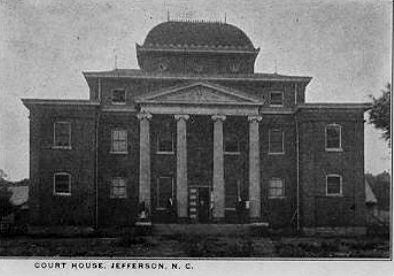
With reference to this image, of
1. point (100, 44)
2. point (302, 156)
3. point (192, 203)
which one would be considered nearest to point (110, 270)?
point (192, 203)

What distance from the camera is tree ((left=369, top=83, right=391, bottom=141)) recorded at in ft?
32.3

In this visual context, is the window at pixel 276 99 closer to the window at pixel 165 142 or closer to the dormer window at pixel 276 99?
the dormer window at pixel 276 99

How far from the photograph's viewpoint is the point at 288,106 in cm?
1253

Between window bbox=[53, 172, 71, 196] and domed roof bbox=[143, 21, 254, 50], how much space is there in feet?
8.46

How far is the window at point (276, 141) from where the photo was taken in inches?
464

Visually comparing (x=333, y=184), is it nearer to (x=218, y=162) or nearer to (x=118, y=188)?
(x=218, y=162)

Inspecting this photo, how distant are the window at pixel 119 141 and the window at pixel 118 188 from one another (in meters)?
0.56

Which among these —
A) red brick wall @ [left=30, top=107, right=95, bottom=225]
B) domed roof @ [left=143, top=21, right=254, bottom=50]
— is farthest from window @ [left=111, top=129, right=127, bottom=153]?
domed roof @ [left=143, top=21, right=254, bottom=50]

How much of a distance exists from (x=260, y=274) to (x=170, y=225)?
2.20 metres

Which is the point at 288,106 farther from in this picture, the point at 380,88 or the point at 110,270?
the point at 110,270

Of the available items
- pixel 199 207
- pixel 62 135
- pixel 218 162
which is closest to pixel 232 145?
pixel 218 162

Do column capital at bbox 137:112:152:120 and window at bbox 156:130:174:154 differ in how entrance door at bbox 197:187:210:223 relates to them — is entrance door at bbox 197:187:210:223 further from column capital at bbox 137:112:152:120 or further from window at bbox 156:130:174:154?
column capital at bbox 137:112:152:120

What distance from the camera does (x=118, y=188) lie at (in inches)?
431

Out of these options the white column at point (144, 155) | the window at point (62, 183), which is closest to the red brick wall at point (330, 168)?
the white column at point (144, 155)
